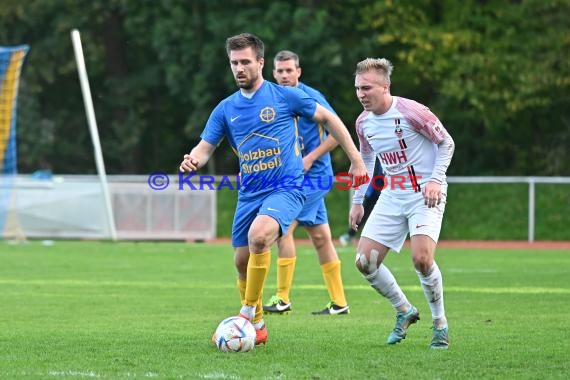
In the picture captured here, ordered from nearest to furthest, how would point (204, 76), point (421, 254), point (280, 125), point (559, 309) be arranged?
1. point (421, 254)
2. point (280, 125)
3. point (559, 309)
4. point (204, 76)

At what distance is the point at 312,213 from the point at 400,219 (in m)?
2.73

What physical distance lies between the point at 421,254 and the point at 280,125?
137cm

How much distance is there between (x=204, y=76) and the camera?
3281 centimetres

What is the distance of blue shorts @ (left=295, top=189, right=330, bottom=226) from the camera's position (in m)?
10.6

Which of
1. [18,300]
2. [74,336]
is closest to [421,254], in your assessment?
[74,336]

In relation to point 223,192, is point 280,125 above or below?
above

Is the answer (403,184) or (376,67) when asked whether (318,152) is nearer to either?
(403,184)

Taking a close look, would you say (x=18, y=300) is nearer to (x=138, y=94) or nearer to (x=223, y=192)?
(x=223, y=192)

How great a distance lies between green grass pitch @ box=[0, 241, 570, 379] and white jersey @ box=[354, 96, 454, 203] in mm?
1126

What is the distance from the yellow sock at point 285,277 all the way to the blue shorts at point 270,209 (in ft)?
7.68

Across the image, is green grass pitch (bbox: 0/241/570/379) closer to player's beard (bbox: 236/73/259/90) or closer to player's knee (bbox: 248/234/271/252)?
player's knee (bbox: 248/234/271/252)

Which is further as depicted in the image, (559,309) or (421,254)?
(559,309)

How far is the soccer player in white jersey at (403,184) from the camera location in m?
7.73

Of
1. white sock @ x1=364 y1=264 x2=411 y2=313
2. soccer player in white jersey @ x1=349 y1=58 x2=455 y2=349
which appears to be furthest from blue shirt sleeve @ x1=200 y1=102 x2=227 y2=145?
white sock @ x1=364 y1=264 x2=411 y2=313
